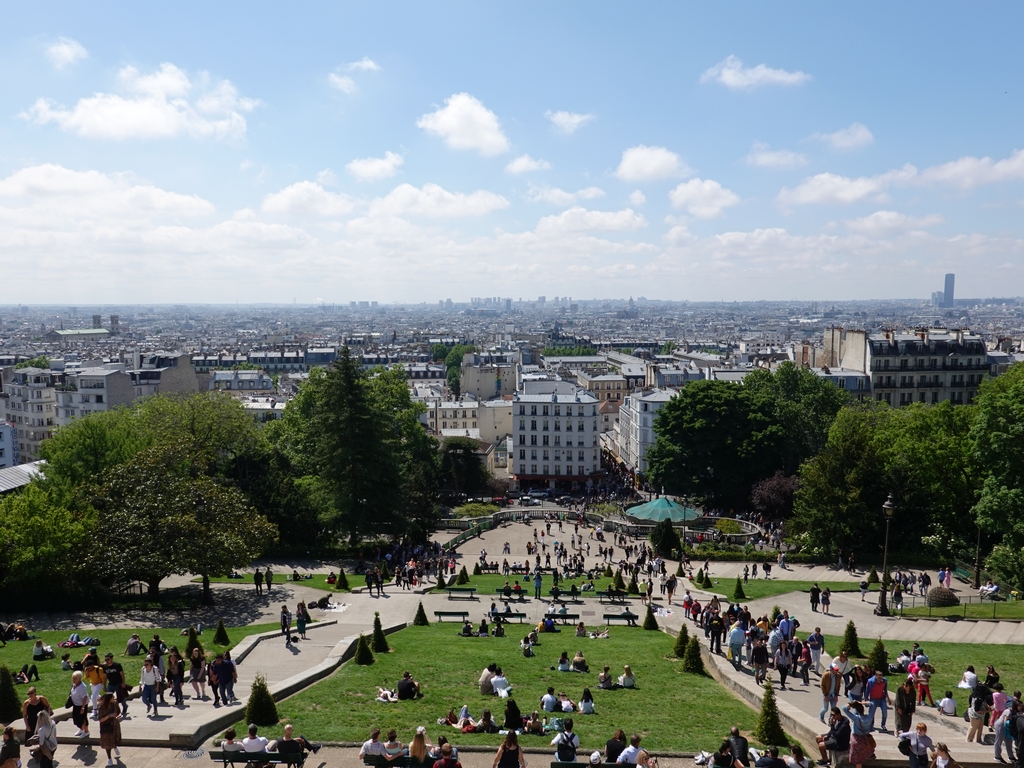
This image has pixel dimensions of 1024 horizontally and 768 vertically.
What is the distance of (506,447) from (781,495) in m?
46.5

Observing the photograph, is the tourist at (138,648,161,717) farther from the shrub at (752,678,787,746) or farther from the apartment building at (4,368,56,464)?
the apartment building at (4,368,56,464)

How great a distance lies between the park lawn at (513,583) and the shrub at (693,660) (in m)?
13.8

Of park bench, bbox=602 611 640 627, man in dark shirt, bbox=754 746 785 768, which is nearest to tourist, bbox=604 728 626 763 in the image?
man in dark shirt, bbox=754 746 785 768

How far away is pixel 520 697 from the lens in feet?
68.6

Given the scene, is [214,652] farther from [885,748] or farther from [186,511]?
[885,748]

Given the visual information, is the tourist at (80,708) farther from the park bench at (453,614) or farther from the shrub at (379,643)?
the park bench at (453,614)

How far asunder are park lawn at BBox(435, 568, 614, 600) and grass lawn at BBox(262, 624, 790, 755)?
975cm

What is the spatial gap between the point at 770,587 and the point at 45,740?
31.3 meters

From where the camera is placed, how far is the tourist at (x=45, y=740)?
1529 cm

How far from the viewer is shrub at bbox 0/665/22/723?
60.6ft

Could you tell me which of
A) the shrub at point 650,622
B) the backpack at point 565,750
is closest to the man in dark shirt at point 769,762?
the backpack at point 565,750

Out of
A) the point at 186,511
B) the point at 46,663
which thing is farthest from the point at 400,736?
the point at 186,511

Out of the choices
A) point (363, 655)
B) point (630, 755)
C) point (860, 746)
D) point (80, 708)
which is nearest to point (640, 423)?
point (363, 655)

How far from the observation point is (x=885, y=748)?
17.3 m
